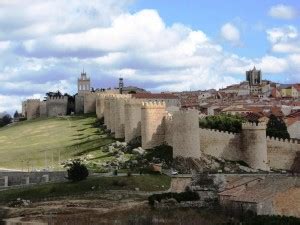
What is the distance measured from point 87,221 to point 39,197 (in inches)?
285

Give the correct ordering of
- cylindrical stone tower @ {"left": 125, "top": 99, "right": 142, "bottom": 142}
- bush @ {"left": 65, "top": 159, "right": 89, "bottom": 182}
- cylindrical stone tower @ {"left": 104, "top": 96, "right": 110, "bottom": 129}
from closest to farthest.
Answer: bush @ {"left": 65, "top": 159, "right": 89, "bottom": 182} → cylindrical stone tower @ {"left": 125, "top": 99, "right": 142, "bottom": 142} → cylindrical stone tower @ {"left": 104, "top": 96, "right": 110, "bottom": 129}

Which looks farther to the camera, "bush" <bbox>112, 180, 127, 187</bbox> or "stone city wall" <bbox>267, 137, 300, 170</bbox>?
"stone city wall" <bbox>267, 137, 300, 170</bbox>

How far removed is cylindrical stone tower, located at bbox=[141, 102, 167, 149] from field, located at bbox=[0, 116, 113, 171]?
168 inches

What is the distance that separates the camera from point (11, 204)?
46562 millimetres

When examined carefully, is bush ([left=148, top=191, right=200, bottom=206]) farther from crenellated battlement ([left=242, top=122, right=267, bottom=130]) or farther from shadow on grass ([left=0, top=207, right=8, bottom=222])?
crenellated battlement ([left=242, top=122, right=267, bottom=130])

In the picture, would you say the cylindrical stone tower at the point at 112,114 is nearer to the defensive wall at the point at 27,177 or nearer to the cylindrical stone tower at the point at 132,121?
the cylindrical stone tower at the point at 132,121

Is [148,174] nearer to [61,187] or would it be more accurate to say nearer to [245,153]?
[61,187]

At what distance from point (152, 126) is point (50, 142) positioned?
2115 cm

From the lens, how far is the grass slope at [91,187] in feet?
154

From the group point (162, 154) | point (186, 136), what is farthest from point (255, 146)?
point (162, 154)

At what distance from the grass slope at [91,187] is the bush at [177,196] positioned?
9.23 ft

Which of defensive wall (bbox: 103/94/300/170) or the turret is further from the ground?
the turret

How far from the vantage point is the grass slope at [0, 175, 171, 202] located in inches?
1849

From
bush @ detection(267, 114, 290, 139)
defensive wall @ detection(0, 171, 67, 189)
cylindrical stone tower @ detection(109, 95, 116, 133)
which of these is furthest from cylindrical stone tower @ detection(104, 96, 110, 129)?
defensive wall @ detection(0, 171, 67, 189)
